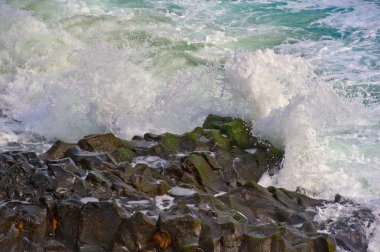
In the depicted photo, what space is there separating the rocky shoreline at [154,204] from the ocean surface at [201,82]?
0.51 m

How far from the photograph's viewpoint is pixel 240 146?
743 cm

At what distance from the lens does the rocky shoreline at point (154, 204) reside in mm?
5145

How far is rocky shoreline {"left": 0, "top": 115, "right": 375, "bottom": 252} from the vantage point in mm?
5145

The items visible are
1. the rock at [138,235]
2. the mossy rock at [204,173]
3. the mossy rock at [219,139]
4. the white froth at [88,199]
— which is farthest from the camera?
the mossy rock at [219,139]

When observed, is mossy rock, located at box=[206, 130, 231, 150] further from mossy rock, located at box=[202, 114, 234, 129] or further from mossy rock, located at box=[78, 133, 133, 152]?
mossy rock, located at box=[78, 133, 133, 152]

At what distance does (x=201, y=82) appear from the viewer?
9.34m

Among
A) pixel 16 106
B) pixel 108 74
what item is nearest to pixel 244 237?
pixel 108 74

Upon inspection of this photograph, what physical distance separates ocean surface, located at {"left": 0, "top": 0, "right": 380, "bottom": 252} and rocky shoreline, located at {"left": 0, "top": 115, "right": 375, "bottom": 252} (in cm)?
51

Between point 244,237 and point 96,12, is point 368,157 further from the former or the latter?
point 96,12

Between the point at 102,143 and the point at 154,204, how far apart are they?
1502mm

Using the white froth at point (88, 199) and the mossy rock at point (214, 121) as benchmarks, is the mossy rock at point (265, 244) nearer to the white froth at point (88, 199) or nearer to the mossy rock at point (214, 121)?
the white froth at point (88, 199)

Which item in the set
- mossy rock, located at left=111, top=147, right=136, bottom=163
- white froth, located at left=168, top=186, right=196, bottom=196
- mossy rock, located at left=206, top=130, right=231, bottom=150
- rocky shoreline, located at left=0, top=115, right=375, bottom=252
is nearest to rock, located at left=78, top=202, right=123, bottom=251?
rocky shoreline, located at left=0, top=115, right=375, bottom=252

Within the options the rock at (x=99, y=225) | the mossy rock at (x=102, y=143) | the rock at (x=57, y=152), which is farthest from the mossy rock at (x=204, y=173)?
the rock at (x=99, y=225)

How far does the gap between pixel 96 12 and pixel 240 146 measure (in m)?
7.97
